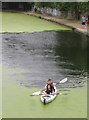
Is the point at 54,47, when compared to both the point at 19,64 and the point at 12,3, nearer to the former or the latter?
the point at 19,64

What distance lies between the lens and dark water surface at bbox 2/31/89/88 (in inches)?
626

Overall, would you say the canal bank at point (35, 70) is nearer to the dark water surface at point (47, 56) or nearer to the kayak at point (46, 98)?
the dark water surface at point (47, 56)

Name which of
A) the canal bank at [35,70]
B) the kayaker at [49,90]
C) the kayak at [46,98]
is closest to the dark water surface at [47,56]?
the canal bank at [35,70]

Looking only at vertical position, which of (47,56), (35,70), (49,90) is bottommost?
(49,90)

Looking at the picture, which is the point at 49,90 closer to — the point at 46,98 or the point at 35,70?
the point at 46,98

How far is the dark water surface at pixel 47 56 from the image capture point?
1591 cm

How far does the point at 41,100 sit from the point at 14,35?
1624 cm

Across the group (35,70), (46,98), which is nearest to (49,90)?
(46,98)

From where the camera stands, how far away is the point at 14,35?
2764 centimetres

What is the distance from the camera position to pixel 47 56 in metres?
20.3

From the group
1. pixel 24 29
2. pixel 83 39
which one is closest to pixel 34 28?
pixel 24 29

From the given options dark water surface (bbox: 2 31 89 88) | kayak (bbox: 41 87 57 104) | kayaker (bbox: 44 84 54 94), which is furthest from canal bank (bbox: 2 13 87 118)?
kayaker (bbox: 44 84 54 94)

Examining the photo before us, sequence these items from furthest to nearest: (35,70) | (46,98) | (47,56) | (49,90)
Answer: (47,56), (35,70), (49,90), (46,98)

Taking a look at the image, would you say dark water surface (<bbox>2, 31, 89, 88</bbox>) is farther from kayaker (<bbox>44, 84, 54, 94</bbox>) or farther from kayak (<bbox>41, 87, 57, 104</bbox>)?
kayak (<bbox>41, 87, 57, 104</bbox>)
